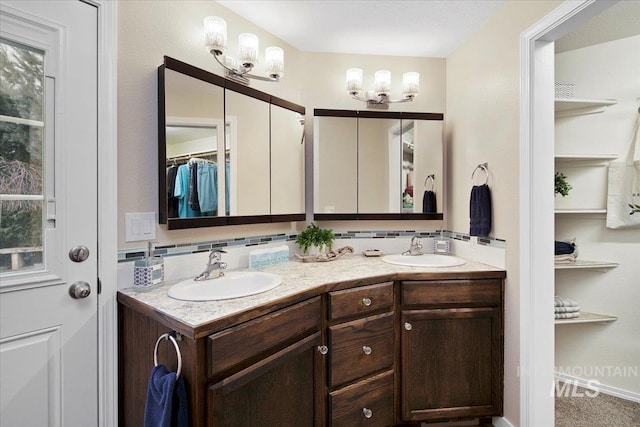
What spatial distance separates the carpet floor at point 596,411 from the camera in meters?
1.90

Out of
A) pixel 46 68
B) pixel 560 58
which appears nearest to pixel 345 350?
pixel 46 68

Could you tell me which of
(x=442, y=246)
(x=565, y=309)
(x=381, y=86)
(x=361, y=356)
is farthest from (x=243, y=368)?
(x=565, y=309)

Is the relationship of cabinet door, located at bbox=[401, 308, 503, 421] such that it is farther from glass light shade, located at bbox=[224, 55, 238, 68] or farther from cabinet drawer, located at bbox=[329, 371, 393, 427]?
glass light shade, located at bbox=[224, 55, 238, 68]

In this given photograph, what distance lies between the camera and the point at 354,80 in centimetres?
222

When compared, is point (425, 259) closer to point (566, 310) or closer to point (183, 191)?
point (566, 310)

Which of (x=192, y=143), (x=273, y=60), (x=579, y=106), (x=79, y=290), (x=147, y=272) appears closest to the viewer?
(x=79, y=290)

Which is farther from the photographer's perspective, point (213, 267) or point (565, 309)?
point (565, 309)

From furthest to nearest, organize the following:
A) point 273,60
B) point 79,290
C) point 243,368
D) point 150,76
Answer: point 273,60 < point 150,76 < point 79,290 < point 243,368

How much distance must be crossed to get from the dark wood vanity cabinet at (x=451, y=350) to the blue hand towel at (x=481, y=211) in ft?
0.99

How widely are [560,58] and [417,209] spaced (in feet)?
4.76

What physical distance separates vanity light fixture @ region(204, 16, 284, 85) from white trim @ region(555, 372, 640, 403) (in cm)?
280

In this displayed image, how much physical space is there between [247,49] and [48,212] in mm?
1195

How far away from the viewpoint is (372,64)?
2375 millimetres

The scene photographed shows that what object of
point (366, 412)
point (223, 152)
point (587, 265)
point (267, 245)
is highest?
point (223, 152)
